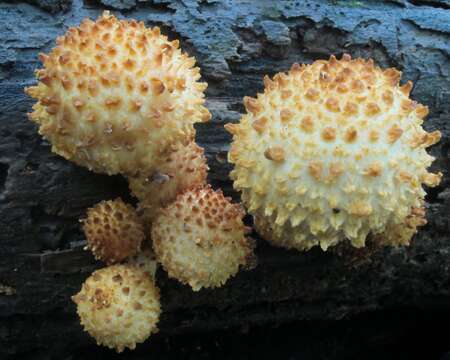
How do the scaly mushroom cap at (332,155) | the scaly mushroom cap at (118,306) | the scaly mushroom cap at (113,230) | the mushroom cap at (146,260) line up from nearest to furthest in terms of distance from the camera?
1. the scaly mushroom cap at (332,155)
2. the scaly mushroom cap at (118,306)
3. the scaly mushroom cap at (113,230)
4. the mushroom cap at (146,260)

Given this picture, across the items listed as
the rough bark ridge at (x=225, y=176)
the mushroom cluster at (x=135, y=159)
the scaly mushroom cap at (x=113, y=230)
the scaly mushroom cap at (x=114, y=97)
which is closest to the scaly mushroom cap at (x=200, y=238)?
the mushroom cluster at (x=135, y=159)

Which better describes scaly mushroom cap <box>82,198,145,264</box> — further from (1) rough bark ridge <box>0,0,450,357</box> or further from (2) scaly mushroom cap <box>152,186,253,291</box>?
(1) rough bark ridge <box>0,0,450,357</box>

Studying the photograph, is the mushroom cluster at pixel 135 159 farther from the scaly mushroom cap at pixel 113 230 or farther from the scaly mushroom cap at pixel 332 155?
the scaly mushroom cap at pixel 332 155

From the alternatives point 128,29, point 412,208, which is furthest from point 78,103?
point 412,208

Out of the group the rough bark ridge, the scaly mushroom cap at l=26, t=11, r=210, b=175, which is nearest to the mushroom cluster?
the scaly mushroom cap at l=26, t=11, r=210, b=175

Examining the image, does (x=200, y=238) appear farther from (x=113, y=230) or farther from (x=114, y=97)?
(x=114, y=97)

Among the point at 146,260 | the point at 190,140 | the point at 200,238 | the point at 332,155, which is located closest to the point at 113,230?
the point at 146,260

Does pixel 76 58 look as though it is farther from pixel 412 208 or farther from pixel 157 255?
pixel 412 208
